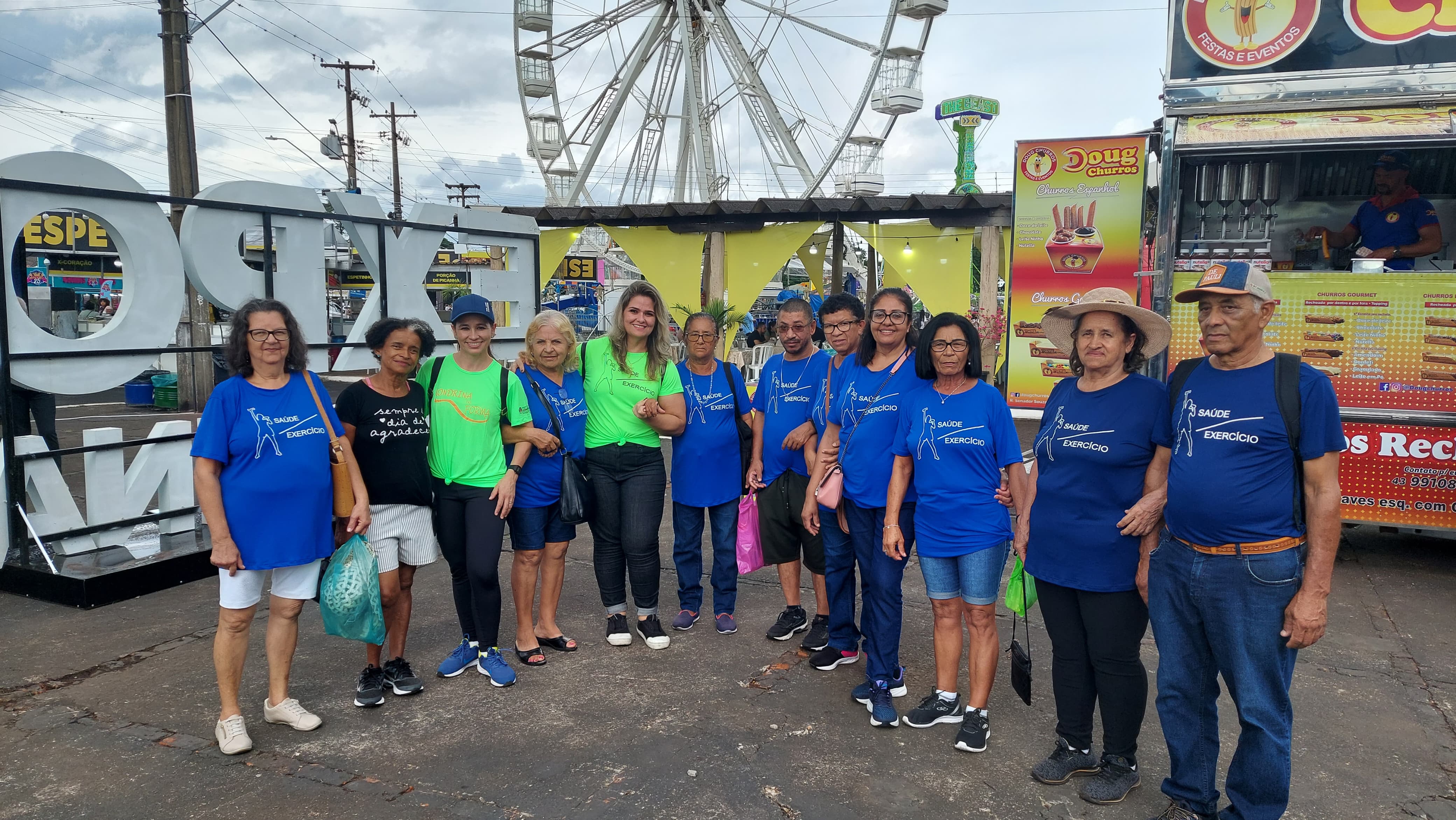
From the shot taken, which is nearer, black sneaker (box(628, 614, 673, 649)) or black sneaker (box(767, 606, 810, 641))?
black sneaker (box(628, 614, 673, 649))

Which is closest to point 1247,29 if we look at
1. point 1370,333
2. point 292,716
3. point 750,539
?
point 1370,333

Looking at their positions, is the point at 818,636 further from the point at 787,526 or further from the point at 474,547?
the point at 474,547

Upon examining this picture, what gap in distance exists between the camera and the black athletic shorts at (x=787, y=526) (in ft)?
13.1

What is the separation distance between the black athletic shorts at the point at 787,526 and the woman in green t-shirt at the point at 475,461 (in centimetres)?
113

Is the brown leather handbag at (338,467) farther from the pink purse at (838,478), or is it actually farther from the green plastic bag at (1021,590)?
the green plastic bag at (1021,590)

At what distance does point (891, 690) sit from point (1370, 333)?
3.74 meters

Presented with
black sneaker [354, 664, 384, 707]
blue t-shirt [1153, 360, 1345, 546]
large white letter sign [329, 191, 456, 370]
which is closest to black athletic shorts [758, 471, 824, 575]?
black sneaker [354, 664, 384, 707]

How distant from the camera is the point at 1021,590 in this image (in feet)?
9.95

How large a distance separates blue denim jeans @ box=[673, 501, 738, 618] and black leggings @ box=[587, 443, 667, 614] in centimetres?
17

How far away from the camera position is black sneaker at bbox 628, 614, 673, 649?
4004mm

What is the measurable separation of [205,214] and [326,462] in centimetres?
291

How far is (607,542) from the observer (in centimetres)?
404

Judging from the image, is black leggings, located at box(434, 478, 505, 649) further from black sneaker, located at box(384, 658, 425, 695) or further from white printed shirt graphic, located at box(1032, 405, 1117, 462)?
white printed shirt graphic, located at box(1032, 405, 1117, 462)

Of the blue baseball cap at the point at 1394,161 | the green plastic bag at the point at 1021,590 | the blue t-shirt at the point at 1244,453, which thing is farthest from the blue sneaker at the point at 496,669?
the blue baseball cap at the point at 1394,161
